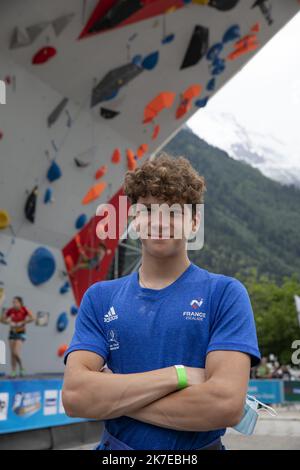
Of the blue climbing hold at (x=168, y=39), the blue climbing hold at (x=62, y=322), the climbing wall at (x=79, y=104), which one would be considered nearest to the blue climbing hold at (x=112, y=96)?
the climbing wall at (x=79, y=104)

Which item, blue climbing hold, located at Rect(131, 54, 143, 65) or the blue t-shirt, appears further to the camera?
blue climbing hold, located at Rect(131, 54, 143, 65)

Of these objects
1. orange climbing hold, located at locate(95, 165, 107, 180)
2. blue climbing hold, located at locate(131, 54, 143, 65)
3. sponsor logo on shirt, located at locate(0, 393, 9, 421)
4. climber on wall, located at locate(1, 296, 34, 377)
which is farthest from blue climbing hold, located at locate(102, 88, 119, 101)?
sponsor logo on shirt, located at locate(0, 393, 9, 421)

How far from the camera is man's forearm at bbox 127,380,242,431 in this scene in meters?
1.74

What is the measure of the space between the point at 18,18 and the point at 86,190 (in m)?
4.67

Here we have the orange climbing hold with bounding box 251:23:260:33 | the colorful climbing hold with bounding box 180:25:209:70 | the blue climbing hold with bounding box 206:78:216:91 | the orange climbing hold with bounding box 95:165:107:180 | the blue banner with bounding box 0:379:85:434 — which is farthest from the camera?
the blue climbing hold with bounding box 206:78:216:91

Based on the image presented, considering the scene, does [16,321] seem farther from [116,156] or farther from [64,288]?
[116,156]

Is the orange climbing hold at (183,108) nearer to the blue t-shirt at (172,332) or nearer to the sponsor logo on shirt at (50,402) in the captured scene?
the sponsor logo on shirt at (50,402)

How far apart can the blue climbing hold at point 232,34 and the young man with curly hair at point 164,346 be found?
39.9 feet

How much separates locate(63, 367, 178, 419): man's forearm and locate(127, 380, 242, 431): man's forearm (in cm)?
3

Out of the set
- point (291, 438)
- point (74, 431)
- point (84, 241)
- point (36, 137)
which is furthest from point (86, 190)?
point (291, 438)

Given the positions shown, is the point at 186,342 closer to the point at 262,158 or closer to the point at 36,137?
the point at 36,137

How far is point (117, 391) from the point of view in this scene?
1.77 metres

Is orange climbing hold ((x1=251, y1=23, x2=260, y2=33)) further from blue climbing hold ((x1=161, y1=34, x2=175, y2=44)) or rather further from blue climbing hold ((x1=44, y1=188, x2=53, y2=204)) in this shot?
blue climbing hold ((x1=44, y1=188, x2=53, y2=204))

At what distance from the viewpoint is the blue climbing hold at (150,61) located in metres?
12.6
